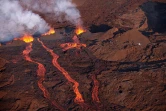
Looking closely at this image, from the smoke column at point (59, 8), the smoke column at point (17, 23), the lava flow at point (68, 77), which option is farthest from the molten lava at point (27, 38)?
the smoke column at point (59, 8)

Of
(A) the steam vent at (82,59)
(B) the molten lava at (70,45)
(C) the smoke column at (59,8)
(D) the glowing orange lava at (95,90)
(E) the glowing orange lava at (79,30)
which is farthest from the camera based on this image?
(C) the smoke column at (59,8)

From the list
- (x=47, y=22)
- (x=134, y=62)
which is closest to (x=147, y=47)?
(x=134, y=62)

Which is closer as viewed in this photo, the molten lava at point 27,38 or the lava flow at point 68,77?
the lava flow at point 68,77

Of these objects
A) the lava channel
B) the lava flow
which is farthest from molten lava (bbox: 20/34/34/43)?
the lava flow

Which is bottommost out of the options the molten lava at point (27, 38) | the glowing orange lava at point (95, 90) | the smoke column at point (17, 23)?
the glowing orange lava at point (95, 90)

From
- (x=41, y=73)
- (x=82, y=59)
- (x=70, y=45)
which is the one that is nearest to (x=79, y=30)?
(x=70, y=45)

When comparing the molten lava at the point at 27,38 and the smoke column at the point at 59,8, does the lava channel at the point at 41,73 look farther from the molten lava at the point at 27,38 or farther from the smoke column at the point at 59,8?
the smoke column at the point at 59,8

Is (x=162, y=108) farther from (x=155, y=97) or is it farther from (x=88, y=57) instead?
(x=88, y=57)

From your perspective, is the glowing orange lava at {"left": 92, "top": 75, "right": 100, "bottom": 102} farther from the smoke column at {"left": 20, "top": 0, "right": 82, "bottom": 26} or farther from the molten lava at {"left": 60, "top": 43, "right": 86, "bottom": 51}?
the smoke column at {"left": 20, "top": 0, "right": 82, "bottom": 26}
